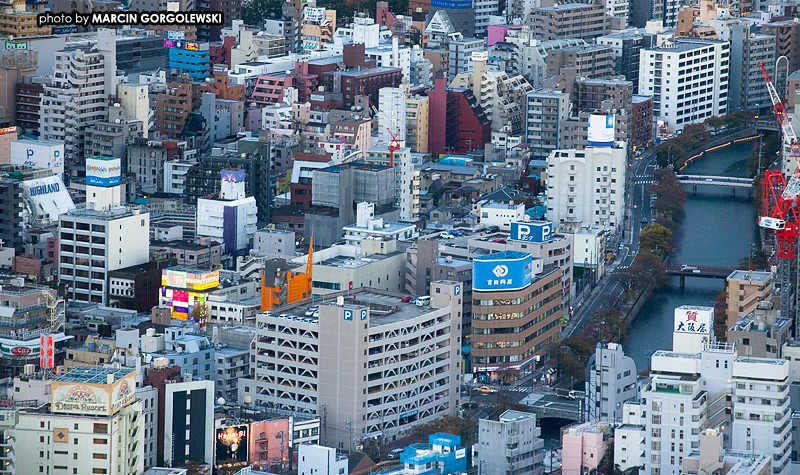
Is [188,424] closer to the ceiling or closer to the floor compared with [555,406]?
closer to the ceiling

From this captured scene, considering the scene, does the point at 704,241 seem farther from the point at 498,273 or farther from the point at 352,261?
the point at 498,273

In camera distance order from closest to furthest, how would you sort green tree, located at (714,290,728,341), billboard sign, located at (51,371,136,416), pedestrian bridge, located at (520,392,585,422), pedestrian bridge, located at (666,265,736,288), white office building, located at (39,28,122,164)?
billboard sign, located at (51,371,136,416) < pedestrian bridge, located at (520,392,585,422) < green tree, located at (714,290,728,341) < pedestrian bridge, located at (666,265,736,288) < white office building, located at (39,28,122,164)

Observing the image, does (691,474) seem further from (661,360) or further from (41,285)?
(41,285)

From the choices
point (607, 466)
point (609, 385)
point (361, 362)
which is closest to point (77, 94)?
point (361, 362)

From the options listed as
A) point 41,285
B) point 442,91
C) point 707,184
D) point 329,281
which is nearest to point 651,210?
point 707,184

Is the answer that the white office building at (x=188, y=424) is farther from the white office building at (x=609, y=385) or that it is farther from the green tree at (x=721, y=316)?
the green tree at (x=721, y=316)

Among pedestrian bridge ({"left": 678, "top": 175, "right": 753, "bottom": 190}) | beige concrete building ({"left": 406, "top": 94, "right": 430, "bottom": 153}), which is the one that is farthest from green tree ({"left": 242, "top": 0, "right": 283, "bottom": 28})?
pedestrian bridge ({"left": 678, "top": 175, "right": 753, "bottom": 190})

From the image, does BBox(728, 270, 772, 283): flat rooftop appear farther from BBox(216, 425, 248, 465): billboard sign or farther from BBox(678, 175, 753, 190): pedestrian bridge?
BBox(678, 175, 753, 190): pedestrian bridge
